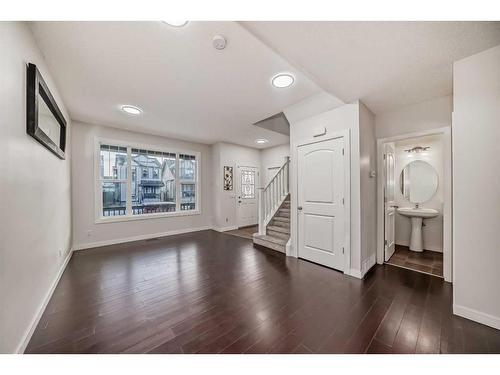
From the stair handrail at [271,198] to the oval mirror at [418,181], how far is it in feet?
8.12

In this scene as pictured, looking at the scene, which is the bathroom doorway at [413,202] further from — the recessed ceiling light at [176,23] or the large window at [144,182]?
the large window at [144,182]

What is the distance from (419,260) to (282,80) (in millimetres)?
3621

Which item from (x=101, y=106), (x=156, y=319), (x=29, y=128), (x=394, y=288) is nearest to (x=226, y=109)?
(x=101, y=106)

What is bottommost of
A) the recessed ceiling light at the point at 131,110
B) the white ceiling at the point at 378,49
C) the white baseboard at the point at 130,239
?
the white baseboard at the point at 130,239

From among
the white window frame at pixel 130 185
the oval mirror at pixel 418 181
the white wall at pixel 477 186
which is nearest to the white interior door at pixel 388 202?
the oval mirror at pixel 418 181

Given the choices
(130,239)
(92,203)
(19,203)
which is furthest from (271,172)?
(19,203)

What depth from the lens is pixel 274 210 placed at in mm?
4578

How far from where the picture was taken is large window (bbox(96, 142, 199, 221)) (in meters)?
4.33

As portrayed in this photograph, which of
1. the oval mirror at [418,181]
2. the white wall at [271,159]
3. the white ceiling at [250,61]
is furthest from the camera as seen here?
the white wall at [271,159]

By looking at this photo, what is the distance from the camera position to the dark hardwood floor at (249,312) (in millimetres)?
1451

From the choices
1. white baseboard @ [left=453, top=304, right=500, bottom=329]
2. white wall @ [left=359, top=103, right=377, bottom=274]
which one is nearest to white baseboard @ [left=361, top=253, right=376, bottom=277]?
white wall @ [left=359, top=103, right=377, bottom=274]

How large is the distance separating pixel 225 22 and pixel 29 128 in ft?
5.95

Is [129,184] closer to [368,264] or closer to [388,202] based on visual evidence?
[368,264]

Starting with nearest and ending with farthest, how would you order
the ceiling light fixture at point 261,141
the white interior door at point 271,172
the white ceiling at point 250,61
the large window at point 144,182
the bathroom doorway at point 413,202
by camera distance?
the white ceiling at point 250,61 < the bathroom doorway at point 413,202 < the large window at point 144,182 < the ceiling light fixture at point 261,141 < the white interior door at point 271,172
